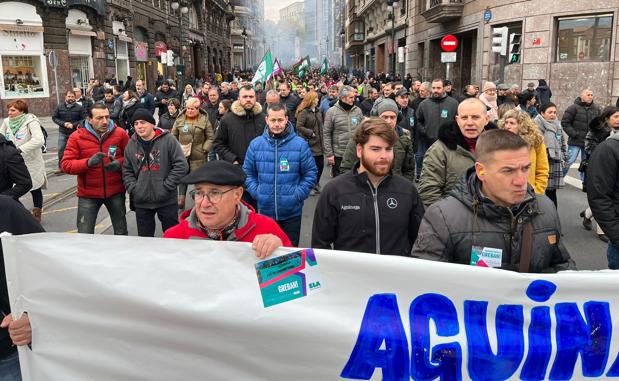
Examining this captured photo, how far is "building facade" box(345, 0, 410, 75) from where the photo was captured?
3869cm

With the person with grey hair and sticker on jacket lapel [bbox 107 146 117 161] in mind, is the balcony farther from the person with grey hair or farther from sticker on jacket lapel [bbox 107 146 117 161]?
sticker on jacket lapel [bbox 107 146 117 161]

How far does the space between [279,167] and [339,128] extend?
3343 mm

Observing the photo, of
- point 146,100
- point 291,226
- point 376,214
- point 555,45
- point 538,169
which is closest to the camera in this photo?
point 376,214

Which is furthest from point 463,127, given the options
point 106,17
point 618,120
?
point 106,17

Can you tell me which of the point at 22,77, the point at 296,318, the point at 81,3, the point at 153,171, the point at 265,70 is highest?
the point at 81,3

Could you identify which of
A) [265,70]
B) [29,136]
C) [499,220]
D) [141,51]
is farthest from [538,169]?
[141,51]

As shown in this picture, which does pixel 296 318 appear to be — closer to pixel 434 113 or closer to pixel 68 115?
pixel 434 113

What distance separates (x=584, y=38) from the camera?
19609mm

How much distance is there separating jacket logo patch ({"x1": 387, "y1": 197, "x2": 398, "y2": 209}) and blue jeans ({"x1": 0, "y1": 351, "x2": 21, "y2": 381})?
220 cm

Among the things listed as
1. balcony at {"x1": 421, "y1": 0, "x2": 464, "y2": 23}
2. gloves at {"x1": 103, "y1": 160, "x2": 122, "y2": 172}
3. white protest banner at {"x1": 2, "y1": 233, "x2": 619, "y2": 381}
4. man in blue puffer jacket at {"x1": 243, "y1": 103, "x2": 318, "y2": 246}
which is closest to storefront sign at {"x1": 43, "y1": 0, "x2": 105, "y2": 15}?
balcony at {"x1": 421, "y1": 0, "x2": 464, "y2": 23}

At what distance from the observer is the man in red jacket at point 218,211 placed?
2.80 m

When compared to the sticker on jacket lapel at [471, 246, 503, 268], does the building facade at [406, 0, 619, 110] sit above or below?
above

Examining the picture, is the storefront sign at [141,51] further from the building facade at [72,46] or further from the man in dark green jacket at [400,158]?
the man in dark green jacket at [400,158]

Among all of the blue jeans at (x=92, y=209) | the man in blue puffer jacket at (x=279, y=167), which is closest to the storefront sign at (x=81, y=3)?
the blue jeans at (x=92, y=209)
